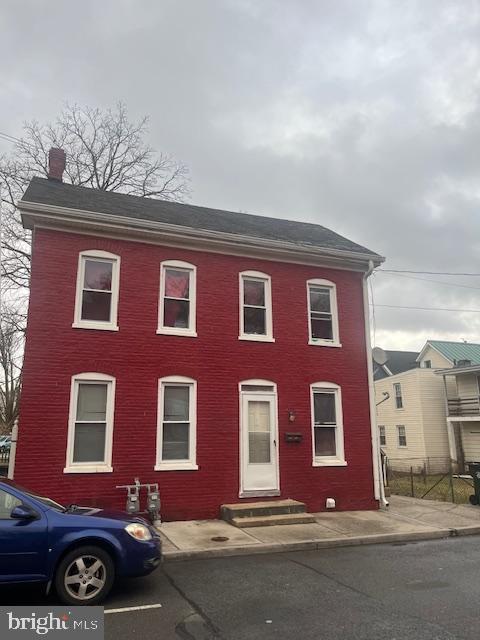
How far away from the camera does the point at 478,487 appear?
12992mm

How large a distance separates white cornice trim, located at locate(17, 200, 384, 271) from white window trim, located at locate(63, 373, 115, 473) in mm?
3463

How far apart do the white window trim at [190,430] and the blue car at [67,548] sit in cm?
498

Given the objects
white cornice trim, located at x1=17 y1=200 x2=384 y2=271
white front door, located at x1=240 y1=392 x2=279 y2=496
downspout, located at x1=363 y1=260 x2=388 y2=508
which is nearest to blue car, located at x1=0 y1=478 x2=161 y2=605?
white front door, located at x1=240 y1=392 x2=279 y2=496

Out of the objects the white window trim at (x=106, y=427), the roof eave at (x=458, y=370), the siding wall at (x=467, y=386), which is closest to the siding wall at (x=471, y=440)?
the siding wall at (x=467, y=386)

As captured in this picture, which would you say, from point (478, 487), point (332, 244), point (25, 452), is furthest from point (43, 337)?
point (478, 487)

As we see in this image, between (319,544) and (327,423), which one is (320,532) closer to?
(319,544)

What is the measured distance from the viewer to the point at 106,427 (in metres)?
10.7

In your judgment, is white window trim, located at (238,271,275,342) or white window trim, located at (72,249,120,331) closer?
white window trim, located at (72,249,120,331)

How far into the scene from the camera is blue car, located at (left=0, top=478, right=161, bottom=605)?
529 centimetres

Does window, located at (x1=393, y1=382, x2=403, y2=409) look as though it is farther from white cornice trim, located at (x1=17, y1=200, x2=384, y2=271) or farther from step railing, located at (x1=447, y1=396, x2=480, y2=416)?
white cornice trim, located at (x1=17, y1=200, x2=384, y2=271)

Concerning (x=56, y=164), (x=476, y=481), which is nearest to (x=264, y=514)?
(x=476, y=481)

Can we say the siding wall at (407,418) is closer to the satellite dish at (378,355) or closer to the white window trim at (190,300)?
the satellite dish at (378,355)

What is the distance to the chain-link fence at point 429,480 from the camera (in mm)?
15898

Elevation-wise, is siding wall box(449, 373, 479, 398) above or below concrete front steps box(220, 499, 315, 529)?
above
